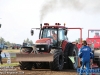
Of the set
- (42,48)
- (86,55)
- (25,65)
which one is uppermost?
(42,48)

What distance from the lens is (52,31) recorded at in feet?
60.0

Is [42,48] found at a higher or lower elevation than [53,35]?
lower

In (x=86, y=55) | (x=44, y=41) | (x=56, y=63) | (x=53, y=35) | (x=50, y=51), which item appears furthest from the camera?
(x=53, y=35)

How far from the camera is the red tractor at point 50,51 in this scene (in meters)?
17.0

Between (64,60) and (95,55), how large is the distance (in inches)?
195

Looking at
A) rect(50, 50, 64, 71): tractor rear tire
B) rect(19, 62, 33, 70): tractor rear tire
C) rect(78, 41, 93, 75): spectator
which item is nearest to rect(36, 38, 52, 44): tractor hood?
rect(50, 50, 64, 71): tractor rear tire

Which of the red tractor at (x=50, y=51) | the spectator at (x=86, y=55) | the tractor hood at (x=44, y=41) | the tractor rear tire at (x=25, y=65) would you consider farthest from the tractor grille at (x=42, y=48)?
the spectator at (x=86, y=55)

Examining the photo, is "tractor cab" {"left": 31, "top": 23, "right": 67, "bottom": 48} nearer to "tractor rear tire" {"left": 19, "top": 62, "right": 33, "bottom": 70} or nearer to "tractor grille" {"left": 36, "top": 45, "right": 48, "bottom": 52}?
"tractor grille" {"left": 36, "top": 45, "right": 48, "bottom": 52}

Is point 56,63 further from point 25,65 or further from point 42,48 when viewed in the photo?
point 25,65

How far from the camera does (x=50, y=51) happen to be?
57.0 ft

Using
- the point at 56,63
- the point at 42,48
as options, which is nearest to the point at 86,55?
the point at 56,63

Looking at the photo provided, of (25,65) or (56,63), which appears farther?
(25,65)

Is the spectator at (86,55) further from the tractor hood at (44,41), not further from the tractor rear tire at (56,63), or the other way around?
the tractor hood at (44,41)

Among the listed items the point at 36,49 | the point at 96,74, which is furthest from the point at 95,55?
the point at 36,49
